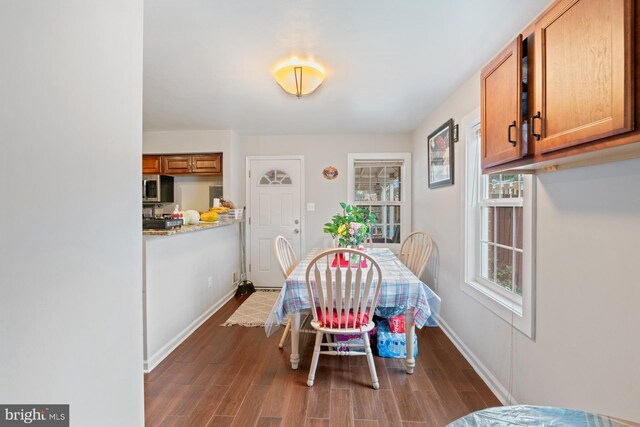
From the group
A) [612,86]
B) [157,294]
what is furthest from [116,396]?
[612,86]

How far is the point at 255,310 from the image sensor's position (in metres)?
3.44

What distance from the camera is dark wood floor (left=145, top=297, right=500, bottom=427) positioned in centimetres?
169

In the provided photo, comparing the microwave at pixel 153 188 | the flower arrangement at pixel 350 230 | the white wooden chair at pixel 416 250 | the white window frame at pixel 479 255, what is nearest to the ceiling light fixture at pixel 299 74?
the flower arrangement at pixel 350 230

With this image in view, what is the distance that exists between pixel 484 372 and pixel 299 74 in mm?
2552

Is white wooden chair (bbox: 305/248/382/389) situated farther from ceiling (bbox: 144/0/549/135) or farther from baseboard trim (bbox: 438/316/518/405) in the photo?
ceiling (bbox: 144/0/549/135)

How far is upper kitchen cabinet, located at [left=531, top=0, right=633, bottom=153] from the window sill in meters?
1.04

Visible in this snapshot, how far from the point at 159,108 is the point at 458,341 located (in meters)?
3.80

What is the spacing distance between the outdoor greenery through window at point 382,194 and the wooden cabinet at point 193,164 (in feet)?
6.75

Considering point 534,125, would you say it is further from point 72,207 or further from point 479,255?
point 72,207

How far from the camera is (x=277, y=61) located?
215 cm

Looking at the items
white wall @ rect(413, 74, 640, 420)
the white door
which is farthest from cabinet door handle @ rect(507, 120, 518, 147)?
the white door

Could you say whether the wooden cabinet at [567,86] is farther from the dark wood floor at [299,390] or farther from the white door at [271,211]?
the white door at [271,211]

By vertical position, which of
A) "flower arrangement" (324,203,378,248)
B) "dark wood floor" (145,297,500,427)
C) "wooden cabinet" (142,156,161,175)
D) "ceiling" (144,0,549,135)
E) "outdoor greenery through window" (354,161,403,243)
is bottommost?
"dark wood floor" (145,297,500,427)

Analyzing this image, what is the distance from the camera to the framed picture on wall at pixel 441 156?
9.12 ft
